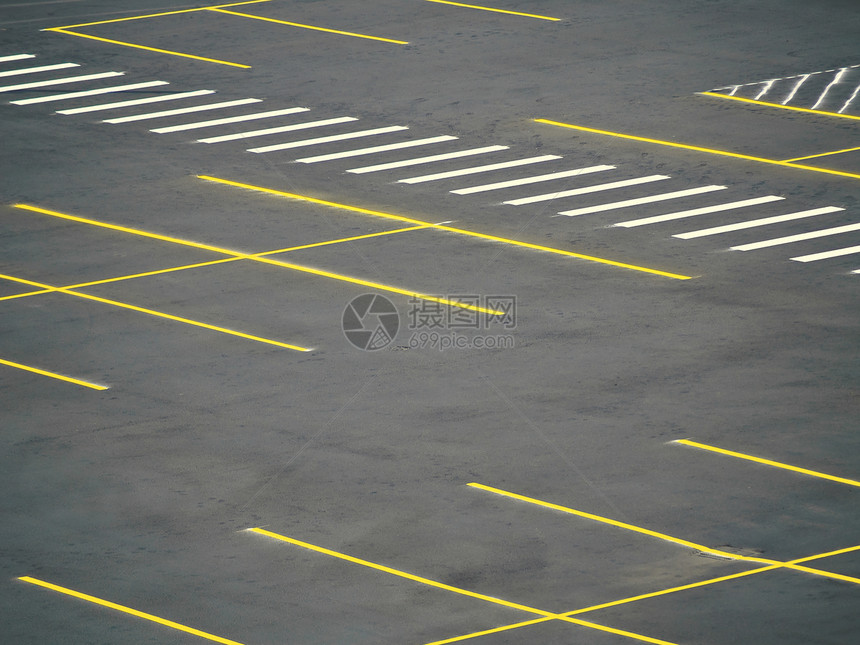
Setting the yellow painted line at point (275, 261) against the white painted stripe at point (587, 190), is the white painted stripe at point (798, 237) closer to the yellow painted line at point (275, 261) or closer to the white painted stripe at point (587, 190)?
the white painted stripe at point (587, 190)

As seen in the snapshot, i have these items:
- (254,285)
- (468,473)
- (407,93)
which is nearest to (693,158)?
(407,93)

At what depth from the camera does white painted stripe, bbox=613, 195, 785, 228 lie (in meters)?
22.7

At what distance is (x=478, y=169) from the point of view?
82.5ft

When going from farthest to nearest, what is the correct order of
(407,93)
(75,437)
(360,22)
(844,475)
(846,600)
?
(360,22)
(407,93)
(75,437)
(844,475)
(846,600)

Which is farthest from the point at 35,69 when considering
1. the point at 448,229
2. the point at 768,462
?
the point at 768,462

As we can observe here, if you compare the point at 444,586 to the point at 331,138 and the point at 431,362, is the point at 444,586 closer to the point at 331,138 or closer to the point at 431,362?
the point at 431,362

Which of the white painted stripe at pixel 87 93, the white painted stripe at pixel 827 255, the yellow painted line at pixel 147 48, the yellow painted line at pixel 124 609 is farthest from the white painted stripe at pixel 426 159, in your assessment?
the yellow painted line at pixel 124 609

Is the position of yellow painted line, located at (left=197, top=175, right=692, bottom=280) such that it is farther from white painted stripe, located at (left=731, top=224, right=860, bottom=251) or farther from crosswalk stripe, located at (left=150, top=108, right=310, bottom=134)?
crosswalk stripe, located at (left=150, top=108, right=310, bottom=134)

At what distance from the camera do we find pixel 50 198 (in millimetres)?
24125

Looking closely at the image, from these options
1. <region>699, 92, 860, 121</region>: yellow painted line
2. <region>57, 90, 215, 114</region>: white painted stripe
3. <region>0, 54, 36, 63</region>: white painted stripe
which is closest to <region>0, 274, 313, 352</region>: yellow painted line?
<region>57, 90, 215, 114</region>: white painted stripe

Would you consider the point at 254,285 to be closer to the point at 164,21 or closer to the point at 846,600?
the point at 846,600

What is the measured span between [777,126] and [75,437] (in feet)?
48.1
